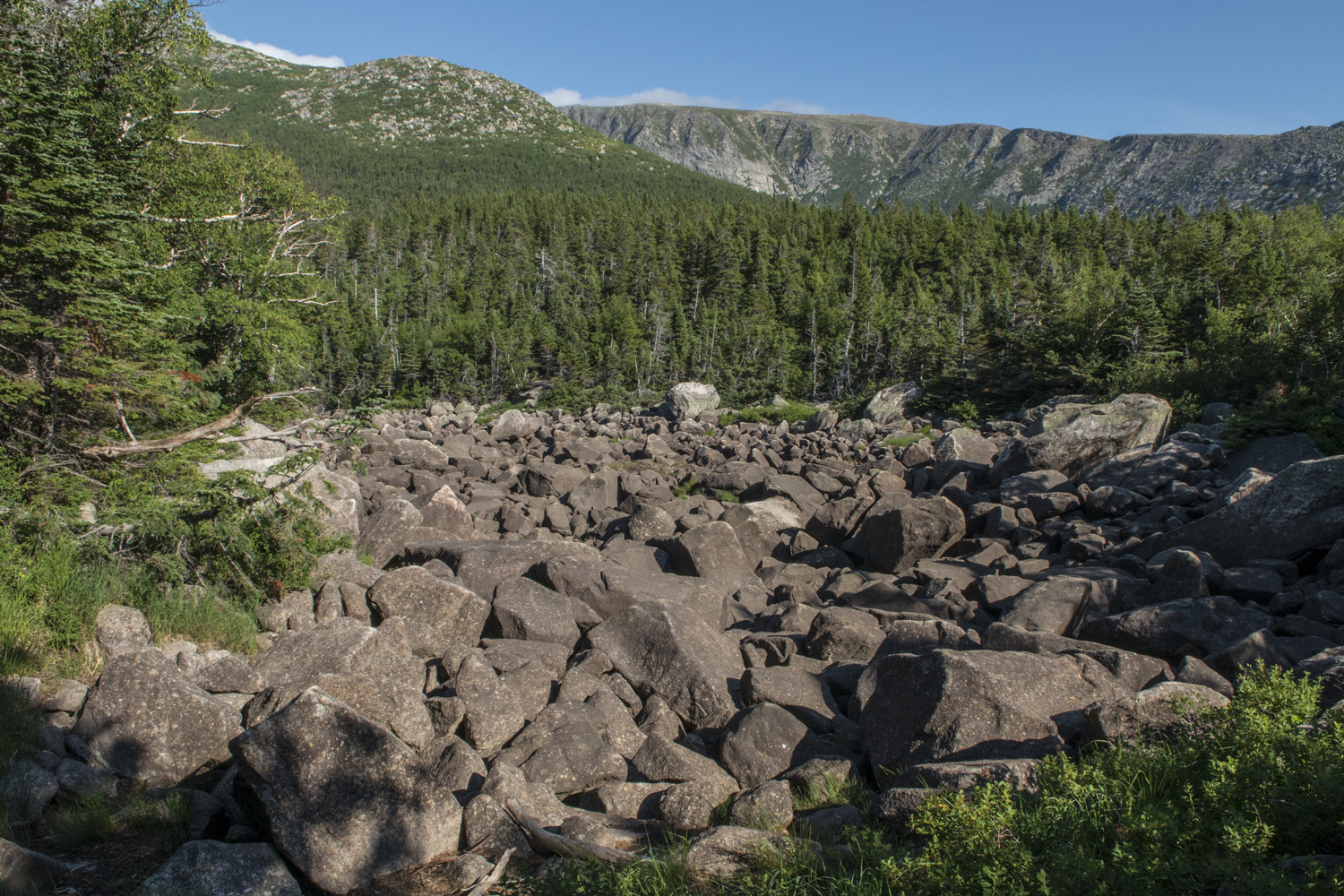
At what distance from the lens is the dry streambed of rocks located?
504 cm

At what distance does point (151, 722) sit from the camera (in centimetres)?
600

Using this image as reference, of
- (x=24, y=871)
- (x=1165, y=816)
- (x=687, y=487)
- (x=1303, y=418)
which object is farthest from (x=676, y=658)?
(x=687, y=487)

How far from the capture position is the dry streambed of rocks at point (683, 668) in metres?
5.04

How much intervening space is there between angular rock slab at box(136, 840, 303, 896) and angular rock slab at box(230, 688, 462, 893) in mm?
142

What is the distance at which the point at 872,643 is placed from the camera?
9.34m

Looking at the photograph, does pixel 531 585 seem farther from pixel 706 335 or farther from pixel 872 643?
pixel 706 335

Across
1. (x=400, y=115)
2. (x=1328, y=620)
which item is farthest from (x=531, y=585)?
(x=400, y=115)

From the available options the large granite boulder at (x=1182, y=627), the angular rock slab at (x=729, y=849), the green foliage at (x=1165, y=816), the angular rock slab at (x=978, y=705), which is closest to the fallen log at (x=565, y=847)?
the angular rock slab at (x=729, y=849)

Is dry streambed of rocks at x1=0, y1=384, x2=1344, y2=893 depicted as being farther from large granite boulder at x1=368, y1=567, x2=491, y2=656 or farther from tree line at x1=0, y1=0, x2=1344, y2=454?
tree line at x1=0, y1=0, x2=1344, y2=454

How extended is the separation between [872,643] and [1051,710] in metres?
3.45

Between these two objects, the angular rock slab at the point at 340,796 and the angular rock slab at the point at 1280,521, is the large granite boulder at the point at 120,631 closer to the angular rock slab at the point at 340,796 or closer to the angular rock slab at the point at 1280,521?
the angular rock slab at the point at 340,796

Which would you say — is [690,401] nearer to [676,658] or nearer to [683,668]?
[676,658]

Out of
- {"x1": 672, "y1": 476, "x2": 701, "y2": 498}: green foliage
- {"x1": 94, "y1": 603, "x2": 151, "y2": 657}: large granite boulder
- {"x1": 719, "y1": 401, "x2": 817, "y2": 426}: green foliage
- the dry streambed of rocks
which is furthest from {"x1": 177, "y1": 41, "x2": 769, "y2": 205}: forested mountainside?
{"x1": 94, "y1": 603, "x2": 151, "y2": 657}: large granite boulder

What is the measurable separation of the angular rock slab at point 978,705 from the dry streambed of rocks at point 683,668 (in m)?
0.03
